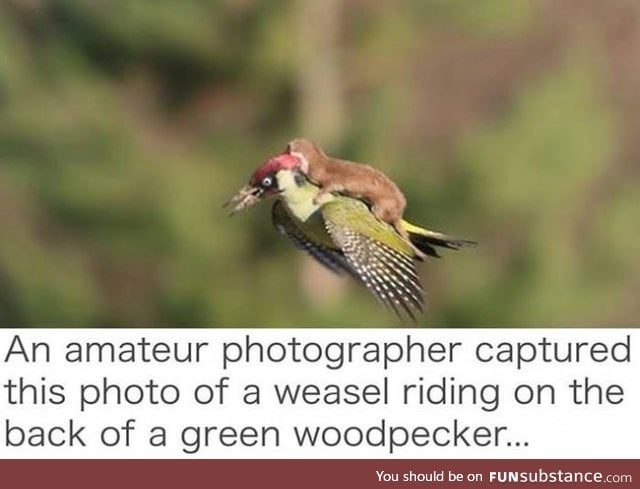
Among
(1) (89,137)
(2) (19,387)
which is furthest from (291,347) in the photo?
(1) (89,137)

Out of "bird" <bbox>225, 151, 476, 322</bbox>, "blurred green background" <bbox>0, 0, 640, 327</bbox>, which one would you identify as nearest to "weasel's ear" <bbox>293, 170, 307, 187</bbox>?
"bird" <bbox>225, 151, 476, 322</bbox>

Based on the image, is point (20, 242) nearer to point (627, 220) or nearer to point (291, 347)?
point (627, 220)

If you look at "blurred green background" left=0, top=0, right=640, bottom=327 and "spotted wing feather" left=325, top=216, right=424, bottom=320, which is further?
"blurred green background" left=0, top=0, right=640, bottom=327

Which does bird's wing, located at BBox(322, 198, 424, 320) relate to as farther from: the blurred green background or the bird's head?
the blurred green background

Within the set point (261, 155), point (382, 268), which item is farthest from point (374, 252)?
point (261, 155)

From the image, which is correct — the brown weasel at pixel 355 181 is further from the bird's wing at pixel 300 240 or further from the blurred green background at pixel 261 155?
the blurred green background at pixel 261 155

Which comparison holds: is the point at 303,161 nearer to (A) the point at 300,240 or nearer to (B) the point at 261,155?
(A) the point at 300,240
